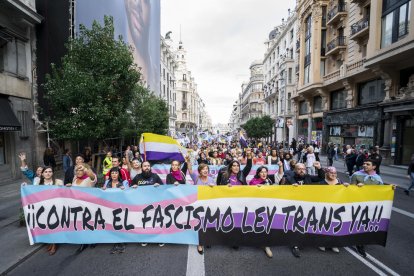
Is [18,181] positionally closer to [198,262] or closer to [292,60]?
[198,262]

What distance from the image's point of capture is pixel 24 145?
39.4ft

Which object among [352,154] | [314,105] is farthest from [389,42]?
[314,105]

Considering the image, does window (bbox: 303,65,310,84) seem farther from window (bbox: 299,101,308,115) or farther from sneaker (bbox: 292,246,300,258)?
sneaker (bbox: 292,246,300,258)

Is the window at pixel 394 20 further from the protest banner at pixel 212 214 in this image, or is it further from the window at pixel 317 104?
the protest banner at pixel 212 214

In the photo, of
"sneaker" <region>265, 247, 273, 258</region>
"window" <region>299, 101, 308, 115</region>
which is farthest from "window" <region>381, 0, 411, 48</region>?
"sneaker" <region>265, 247, 273, 258</region>

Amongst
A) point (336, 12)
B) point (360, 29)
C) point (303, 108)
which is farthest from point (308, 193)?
point (303, 108)

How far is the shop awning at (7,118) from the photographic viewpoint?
388 inches

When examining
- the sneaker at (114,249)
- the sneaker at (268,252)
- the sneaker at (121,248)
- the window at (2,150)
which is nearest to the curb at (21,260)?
the sneaker at (114,249)

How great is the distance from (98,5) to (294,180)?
17.5m

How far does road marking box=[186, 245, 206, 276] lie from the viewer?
12.7 feet

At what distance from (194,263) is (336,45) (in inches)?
1065

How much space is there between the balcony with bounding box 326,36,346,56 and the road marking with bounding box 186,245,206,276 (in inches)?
1020

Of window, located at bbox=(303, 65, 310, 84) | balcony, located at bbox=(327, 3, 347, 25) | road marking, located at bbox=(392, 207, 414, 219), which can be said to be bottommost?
road marking, located at bbox=(392, 207, 414, 219)

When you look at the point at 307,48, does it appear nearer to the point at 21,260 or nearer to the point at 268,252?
the point at 268,252
